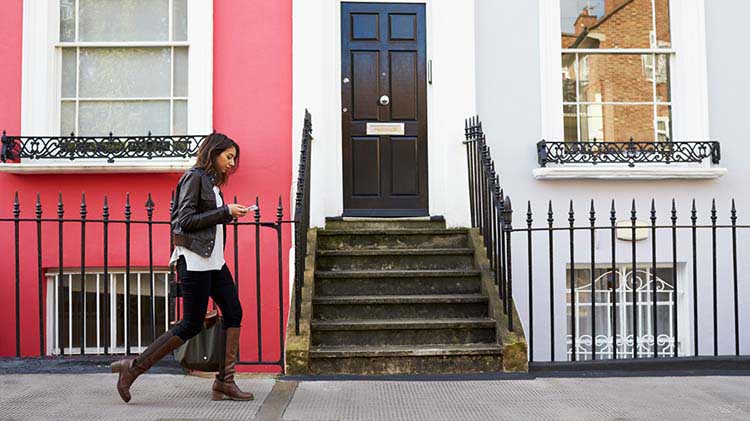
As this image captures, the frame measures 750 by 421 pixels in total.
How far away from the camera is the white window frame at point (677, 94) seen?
7150mm

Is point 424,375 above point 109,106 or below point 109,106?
below

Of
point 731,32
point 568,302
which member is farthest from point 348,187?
point 731,32

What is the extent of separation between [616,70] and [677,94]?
657 mm

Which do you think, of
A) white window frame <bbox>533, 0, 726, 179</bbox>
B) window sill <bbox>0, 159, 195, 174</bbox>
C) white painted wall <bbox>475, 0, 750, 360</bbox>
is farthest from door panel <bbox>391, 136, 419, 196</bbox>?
window sill <bbox>0, 159, 195, 174</bbox>

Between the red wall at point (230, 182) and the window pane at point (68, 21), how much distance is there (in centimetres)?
38

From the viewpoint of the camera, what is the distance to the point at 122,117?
724 centimetres

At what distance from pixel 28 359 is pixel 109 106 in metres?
2.84

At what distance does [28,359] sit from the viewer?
5344 millimetres

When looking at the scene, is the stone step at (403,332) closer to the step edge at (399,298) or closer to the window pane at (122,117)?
the step edge at (399,298)

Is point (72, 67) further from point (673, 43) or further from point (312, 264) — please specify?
point (673, 43)

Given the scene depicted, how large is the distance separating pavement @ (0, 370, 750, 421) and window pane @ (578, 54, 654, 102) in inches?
131

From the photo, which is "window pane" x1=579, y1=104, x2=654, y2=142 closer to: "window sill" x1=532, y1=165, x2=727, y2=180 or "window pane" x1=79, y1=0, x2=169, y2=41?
"window sill" x1=532, y1=165, x2=727, y2=180

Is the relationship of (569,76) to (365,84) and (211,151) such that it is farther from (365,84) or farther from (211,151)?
(211,151)

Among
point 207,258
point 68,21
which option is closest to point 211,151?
point 207,258
